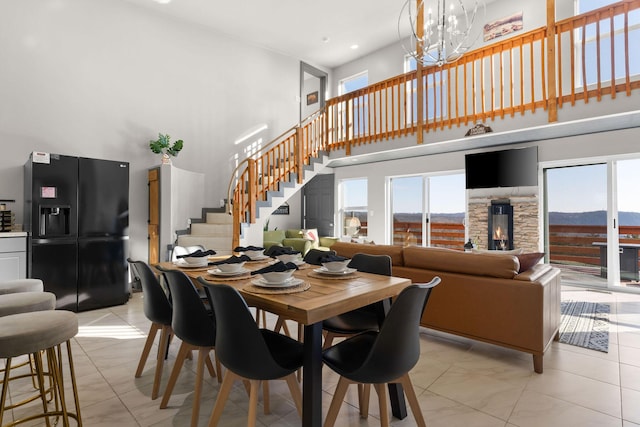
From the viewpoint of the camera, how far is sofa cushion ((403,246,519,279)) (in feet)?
9.04

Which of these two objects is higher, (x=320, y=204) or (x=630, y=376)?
(x=320, y=204)

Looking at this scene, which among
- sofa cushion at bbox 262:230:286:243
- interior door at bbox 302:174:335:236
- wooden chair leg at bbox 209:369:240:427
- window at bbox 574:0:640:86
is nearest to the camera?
wooden chair leg at bbox 209:369:240:427

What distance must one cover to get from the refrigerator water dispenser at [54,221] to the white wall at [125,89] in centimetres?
92

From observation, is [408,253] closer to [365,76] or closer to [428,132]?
[428,132]

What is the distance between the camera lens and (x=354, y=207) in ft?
28.3

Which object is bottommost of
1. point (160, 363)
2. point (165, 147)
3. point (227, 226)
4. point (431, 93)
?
point (160, 363)

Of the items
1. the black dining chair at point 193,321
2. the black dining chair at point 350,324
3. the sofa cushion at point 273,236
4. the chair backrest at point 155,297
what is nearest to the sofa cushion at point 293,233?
the sofa cushion at point 273,236

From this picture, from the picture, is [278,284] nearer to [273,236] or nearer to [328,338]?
[328,338]

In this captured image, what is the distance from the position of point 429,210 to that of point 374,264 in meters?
5.12

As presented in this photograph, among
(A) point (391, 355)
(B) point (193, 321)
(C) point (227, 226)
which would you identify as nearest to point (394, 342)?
(A) point (391, 355)

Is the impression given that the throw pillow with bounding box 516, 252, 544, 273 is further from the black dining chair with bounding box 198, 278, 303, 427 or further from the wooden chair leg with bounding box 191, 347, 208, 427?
the wooden chair leg with bounding box 191, 347, 208, 427

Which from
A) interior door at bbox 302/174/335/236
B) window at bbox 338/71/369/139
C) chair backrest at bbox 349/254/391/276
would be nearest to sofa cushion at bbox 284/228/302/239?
interior door at bbox 302/174/335/236

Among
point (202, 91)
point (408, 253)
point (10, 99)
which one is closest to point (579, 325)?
point (408, 253)

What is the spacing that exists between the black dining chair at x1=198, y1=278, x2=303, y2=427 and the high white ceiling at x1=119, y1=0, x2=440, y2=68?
19.7ft
